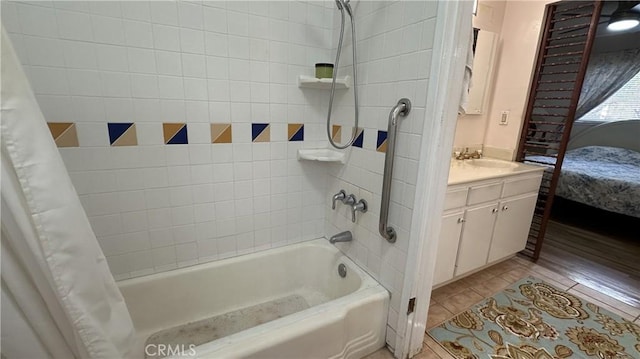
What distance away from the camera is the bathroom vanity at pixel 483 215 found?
5.61 ft

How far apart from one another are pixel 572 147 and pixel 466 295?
380 cm

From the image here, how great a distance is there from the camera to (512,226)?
6.95 feet

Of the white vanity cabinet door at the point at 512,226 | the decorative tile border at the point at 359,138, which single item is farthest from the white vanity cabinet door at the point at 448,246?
the decorative tile border at the point at 359,138

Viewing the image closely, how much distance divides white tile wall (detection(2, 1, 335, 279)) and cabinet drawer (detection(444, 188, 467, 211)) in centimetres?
80

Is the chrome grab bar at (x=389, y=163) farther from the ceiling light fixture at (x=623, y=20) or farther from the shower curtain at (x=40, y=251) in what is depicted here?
the ceiling light fixture at (x=623, y=20)

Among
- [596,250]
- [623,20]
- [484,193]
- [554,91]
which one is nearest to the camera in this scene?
[484,193]

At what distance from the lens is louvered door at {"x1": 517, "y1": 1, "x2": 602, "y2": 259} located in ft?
6.64

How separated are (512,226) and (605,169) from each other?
7.13ft

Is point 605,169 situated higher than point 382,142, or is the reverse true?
point 382,142

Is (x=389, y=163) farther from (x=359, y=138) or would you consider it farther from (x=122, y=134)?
(x=122, y=134)

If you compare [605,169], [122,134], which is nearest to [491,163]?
[605,169]

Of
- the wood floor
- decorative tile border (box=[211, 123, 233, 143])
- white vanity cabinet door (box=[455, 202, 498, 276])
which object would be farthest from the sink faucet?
decorative tile border (box=[211, 123, 233, 143])

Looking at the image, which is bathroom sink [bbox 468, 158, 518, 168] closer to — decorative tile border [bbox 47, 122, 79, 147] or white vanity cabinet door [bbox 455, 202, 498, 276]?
white vanity cabinet door [bbox 455, 202, 498, 276]

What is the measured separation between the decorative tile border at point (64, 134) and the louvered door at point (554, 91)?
10.00ft
